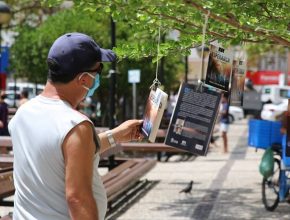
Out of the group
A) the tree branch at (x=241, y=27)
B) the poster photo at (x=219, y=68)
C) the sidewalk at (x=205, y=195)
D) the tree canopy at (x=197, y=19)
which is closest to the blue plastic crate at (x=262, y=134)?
the sidewalk at (x=205, y=195)

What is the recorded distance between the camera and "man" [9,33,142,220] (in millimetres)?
2751

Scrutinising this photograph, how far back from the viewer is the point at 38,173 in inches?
114

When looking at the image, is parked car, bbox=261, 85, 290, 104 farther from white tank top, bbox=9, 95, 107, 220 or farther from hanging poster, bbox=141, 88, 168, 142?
white tank top, bbox=9, 95, 107, 220

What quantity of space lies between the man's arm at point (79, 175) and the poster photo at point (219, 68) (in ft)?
5.58

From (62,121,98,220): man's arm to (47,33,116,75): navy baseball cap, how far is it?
11.3 inches

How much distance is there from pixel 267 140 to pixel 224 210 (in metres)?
1.14

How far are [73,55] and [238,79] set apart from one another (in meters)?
1.98

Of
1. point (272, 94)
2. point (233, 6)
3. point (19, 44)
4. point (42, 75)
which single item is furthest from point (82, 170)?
point (272, 94)

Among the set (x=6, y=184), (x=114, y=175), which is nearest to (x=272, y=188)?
(x=114, y=175)

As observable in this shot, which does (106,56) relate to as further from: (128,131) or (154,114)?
(128,131)

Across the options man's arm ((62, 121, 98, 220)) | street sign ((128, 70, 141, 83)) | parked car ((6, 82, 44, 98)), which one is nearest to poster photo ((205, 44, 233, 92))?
man's arm ((62, 121, 98, 220))

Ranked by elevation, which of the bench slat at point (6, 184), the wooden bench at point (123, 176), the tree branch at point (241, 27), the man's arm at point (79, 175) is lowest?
the wooden bench at point (123, 176)

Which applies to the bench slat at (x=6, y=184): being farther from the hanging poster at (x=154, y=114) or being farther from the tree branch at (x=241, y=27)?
the hanging poster at (x=154, y=114)

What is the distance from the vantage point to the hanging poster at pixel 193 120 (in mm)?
3977
